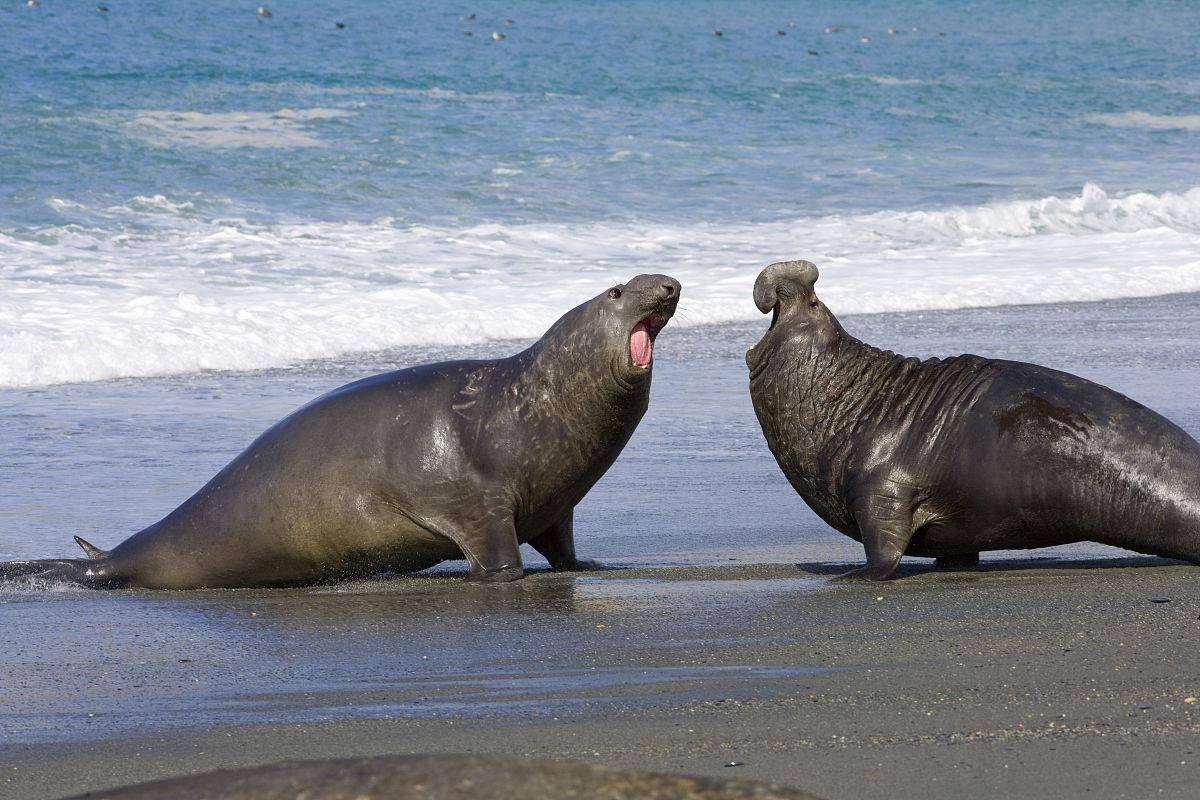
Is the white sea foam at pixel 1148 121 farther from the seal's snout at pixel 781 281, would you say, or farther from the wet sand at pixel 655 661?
the seal's snout at pixel 781 281

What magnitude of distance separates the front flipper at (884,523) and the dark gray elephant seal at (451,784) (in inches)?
152

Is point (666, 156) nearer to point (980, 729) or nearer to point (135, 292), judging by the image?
point (135, 292)

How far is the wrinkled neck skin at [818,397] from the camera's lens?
21.5 ft

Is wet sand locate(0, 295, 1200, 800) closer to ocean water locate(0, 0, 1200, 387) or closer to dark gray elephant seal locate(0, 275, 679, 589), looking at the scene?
dark gray elephant seal locate(0, 275, 679, 589)

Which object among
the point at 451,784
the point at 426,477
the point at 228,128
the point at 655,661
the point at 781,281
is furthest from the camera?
the point at 228,128

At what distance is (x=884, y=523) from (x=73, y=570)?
3099 millimetres

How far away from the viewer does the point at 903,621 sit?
5137mm

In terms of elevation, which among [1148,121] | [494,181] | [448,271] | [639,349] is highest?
[1148,121]

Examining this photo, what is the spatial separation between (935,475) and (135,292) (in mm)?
9050

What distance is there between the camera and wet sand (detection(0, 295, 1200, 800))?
12.2 ft

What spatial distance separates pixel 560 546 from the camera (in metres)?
6.50

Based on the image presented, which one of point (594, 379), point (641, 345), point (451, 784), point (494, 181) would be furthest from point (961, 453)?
point (494, 181)

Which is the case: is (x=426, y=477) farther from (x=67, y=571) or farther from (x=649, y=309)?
(x=67, y=571)

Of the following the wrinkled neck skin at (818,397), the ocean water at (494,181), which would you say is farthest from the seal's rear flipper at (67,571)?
the ocean water at (494,181)
